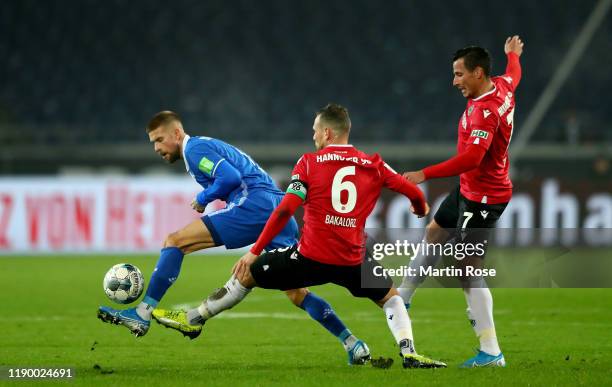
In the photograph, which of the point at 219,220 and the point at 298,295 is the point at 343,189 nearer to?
the point at 298,295

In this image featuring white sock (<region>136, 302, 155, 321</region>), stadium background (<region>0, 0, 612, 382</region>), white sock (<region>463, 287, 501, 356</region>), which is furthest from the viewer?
stadium background (<region>0, 0, 612, 382</region>)

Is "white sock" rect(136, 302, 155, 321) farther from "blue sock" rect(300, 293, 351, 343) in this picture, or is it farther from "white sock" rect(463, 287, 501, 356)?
"white sock" rect(463, 287, 501, 356)

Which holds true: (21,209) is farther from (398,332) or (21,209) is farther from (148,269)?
(398,332)

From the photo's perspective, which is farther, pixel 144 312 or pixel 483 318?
pixel 144 312

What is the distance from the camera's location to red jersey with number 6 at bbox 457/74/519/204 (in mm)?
6176

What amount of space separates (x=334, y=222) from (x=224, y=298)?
91cm

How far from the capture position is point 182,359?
6.72 meters

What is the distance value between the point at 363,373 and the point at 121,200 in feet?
36.9

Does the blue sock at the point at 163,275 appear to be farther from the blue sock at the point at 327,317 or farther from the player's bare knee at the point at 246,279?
the blue sock at the point at 327,317

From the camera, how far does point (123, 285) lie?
Answer: 22.6 ft

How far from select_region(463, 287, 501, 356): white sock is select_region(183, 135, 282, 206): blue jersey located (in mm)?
1718

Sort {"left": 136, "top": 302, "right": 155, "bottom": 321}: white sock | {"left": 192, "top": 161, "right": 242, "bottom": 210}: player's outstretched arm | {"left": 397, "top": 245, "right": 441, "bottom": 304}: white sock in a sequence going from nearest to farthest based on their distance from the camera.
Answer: {"left": 136, "top": 302, "right": 155, "bottom": 321}: white sock
{"left": 192, "top": 161, "right": 242, "bottom": 210}: player's outstretched arm
{"left": 397, "top": 245, "right": 441, "bottom": 304}: white sock

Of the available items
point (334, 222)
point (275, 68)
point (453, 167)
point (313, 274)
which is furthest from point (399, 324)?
point (275, 68)

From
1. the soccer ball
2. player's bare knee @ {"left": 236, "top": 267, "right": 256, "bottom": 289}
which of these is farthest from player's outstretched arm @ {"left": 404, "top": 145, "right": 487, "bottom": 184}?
the soccer ball
